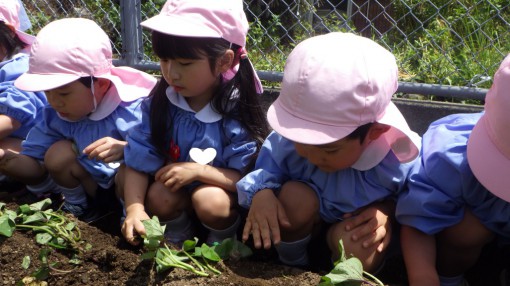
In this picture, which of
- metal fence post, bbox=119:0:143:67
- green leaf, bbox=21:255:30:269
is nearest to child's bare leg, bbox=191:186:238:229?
green leaf, bbox=21:255:30:269

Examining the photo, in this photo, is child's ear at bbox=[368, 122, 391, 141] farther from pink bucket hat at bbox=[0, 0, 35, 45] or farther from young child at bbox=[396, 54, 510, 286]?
pink bucket hat at bbox=[0, 0, 35, 45]

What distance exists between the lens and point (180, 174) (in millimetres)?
2227

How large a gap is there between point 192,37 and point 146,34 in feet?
5.52

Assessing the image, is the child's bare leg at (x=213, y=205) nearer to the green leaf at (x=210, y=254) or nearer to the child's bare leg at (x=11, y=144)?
the green leaf at (x=210, y=254)

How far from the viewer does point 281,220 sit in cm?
200

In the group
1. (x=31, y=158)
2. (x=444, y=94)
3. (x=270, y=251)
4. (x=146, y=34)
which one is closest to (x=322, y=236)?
(x=270, y=251)

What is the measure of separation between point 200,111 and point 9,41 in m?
1.22

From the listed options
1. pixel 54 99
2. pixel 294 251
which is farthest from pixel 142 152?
pixel 294 251

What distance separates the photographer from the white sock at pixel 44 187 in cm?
281

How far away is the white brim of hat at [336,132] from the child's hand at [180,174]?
0.48 m

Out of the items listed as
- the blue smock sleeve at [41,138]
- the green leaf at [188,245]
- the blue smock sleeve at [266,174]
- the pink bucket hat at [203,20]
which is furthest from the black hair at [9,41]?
the green leaf at [188,245]

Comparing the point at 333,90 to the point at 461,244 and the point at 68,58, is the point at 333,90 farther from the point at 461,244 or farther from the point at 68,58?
the point at 68,58

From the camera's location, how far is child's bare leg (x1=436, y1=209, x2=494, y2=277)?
1.94 meters

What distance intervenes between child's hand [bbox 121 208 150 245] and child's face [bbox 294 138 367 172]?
574mm
